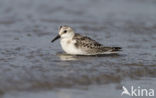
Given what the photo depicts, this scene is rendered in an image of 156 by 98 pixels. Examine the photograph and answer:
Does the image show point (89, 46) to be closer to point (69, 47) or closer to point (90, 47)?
point (90, 47)

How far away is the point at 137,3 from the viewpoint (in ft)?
57.3

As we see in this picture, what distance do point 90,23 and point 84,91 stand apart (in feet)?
21.3

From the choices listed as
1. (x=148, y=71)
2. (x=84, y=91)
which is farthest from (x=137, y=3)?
(x=84, y=91)

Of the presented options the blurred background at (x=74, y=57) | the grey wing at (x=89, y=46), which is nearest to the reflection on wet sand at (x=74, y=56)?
the blurred background at (x=74, y=57)

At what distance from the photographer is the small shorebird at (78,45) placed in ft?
32.8

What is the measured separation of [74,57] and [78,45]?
35 centimetres

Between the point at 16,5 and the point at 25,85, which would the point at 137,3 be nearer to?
the point at 16,5

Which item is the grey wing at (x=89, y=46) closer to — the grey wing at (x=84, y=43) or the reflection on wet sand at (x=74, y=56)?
the grey wing at (x=84, y=43)

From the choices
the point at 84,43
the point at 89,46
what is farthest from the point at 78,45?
the point at 89,46

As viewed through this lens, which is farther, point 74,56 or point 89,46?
point 89,46

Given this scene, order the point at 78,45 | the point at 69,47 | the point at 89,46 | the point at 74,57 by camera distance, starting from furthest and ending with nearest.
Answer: the point at 89,46 → the point at 78,45 → the point at 69,47 → the point at 74,57

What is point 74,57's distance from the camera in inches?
388

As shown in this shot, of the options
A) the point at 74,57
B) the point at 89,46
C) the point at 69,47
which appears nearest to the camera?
the point at 74,57

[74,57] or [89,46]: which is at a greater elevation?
[89,46]
